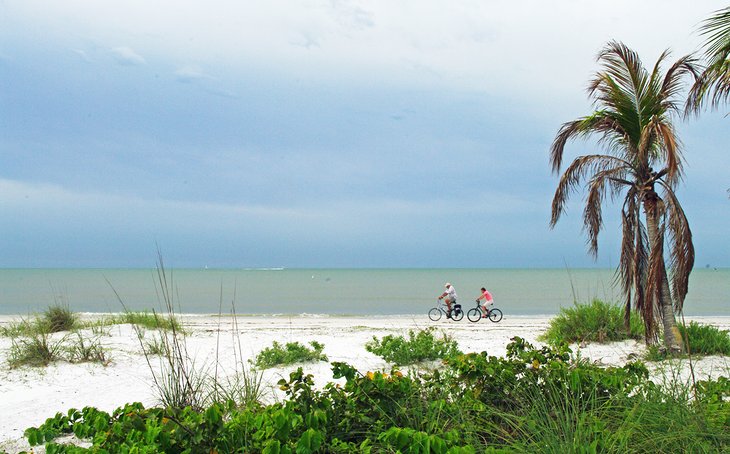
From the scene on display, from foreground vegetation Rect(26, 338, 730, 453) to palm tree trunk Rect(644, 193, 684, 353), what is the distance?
4608mm

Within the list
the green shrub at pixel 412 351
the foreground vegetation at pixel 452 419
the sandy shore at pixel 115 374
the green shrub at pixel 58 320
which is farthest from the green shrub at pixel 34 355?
the green shrub at pixel 412 351

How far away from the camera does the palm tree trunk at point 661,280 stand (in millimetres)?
8883

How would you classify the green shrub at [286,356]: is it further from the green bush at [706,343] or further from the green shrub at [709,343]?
the green shrub at [709,343]

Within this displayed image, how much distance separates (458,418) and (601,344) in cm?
762

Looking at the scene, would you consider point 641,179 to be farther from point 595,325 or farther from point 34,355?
point 34,355

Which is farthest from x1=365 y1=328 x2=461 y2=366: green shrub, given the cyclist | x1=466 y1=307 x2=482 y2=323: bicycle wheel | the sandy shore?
the cyclist

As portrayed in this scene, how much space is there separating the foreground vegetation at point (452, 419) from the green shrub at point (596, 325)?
6066mm

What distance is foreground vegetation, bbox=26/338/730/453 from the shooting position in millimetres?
3240

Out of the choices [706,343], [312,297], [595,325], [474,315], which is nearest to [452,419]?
[706,343]

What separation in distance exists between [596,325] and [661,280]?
2.05 metres

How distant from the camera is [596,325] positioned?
34.9ft

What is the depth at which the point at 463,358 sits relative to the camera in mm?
4582

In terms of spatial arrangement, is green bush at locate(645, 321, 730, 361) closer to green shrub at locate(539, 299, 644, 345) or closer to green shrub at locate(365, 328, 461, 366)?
green shrub at locate(539, 299, 644, 345)

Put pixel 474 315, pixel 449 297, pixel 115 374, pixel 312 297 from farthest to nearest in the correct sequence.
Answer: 1. pixel 312 297
2. pixel 474 315
3. pixel 449 297
4. pixel 115 374
